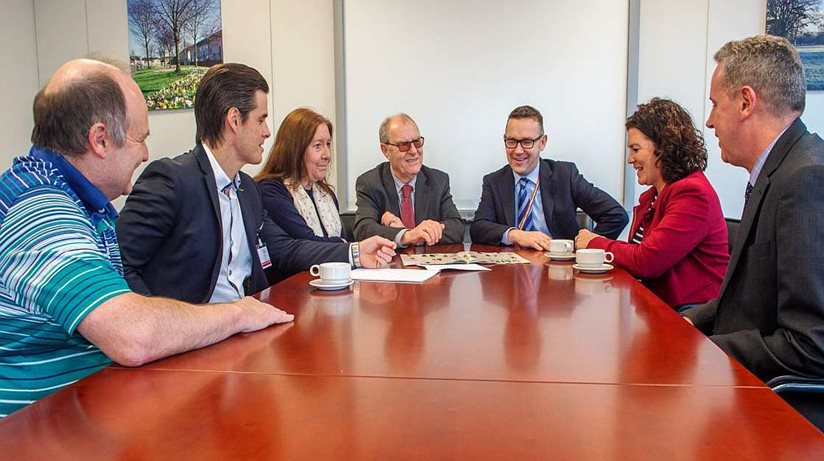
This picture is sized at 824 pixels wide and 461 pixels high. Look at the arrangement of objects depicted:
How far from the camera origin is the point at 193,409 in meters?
0.95

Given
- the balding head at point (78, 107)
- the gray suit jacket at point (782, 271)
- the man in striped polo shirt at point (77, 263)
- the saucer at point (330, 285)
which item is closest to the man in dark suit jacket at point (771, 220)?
the gray suit jacket at point (782, 271)

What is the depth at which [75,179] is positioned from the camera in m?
1.41

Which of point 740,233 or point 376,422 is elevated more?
point 740,233

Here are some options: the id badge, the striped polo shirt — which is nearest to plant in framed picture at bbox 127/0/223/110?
the id badge

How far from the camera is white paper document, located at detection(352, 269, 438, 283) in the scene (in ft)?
6.91

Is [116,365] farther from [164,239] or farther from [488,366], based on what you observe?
[164,239]

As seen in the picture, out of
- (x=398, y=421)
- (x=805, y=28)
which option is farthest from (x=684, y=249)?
(x=805, y=28)

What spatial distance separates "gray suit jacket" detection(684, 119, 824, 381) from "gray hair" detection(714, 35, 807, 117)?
0.07m

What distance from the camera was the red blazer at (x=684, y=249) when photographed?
2.36 m

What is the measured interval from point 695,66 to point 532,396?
11.4 feet

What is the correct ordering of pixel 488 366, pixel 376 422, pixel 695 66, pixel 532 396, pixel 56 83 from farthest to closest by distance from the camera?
pixel 695 66 < pixel 56 83 < pixel 488 366 < pixel 532 396 < pixel 376 422

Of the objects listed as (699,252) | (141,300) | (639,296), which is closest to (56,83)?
(141,300)

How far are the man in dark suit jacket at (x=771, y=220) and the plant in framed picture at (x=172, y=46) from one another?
342 centimetres

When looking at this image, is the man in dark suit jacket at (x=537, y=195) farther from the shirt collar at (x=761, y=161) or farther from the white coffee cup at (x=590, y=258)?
the shirt collar at (x=761, y=161)
